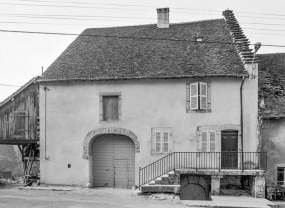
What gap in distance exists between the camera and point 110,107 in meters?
22.2

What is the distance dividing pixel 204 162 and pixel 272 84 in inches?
249

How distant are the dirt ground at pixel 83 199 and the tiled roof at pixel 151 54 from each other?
6033 millimetres

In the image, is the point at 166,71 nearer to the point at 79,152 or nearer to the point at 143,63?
the point at 143,63

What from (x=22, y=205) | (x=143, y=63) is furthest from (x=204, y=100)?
(x=22, y=205)

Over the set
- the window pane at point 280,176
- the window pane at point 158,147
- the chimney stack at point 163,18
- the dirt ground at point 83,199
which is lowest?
the dirt ground at point 83,199

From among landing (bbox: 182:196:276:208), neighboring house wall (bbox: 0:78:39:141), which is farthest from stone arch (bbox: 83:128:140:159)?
landing (bbox: 182:196:276:208)

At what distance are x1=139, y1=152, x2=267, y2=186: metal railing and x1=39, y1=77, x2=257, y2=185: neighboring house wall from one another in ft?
1.20

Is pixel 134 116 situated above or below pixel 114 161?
above

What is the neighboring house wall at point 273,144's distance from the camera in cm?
2130

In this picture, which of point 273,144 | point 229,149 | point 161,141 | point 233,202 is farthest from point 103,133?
point 273,144

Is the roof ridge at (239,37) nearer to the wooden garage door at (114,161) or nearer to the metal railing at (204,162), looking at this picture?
the metal railing at (204,162)

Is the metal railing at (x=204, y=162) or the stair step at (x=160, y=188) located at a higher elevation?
the metal railing at (x=204, y=162)

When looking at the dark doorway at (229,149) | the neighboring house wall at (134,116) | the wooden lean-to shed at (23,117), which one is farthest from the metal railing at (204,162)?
the wooden lean-to shed at (23,117)

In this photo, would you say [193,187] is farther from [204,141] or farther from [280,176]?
[280,176]
